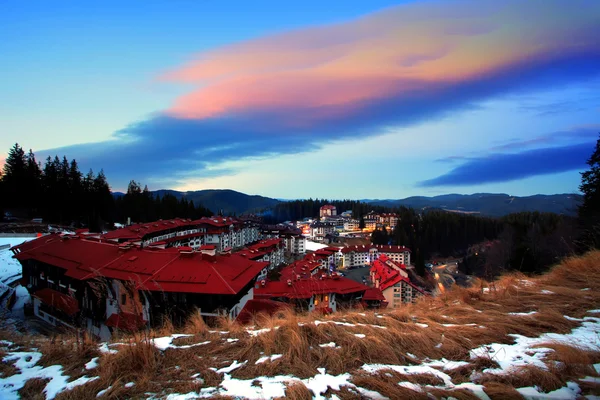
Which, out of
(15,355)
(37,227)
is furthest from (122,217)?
(15,355)

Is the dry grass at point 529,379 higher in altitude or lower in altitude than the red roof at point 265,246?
higher

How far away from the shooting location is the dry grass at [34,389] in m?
3.66

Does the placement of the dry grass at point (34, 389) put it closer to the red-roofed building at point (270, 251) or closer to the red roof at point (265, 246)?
the red-roofed building at point (270, 251)

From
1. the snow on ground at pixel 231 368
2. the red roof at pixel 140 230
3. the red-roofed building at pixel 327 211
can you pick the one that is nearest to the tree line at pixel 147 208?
the red roof at pixel 140 230

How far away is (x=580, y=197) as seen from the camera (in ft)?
75.4

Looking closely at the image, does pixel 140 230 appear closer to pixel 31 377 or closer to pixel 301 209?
pixel 31 377

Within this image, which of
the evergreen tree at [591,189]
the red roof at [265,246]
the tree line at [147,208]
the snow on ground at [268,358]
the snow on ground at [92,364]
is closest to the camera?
the snow on ground at [268,358]

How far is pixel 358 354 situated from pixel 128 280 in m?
11.0

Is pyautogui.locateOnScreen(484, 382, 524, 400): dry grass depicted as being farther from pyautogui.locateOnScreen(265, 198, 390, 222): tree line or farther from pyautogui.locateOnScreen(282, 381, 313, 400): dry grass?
pyautogui.locateOnScreen(265, 198, 390, 222): tree line

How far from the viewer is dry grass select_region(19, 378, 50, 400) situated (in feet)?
12.0

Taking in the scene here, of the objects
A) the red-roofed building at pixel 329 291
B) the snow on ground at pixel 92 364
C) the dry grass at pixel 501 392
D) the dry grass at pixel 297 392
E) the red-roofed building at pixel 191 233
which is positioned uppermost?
the dry grass at pixel 501 392

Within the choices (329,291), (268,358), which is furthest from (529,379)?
(329,291)

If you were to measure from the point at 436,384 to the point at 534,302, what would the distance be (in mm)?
4453

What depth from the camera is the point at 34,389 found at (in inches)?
152
